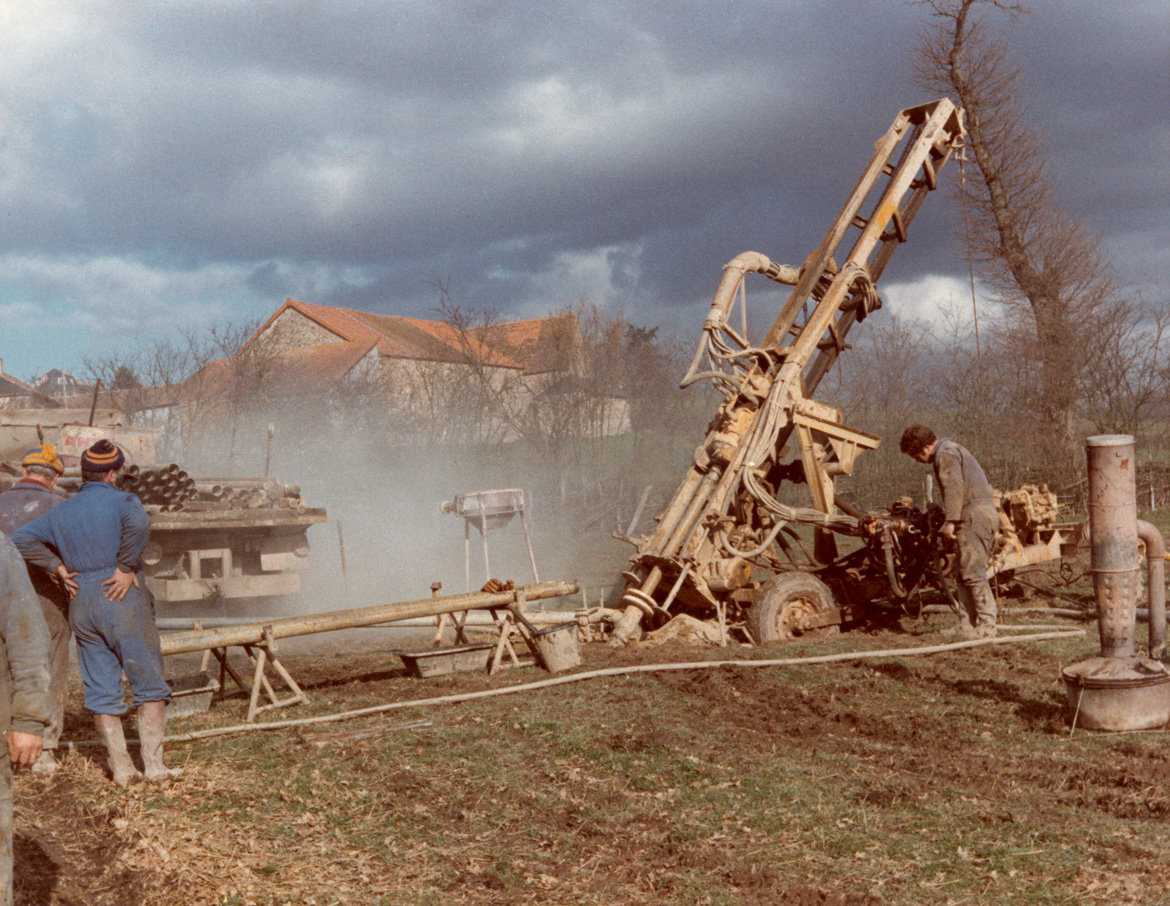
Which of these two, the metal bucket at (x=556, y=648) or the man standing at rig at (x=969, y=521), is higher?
the man standing at rig at (x=969, y=521)

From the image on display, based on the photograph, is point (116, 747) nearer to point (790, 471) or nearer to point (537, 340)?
point (790, 471)

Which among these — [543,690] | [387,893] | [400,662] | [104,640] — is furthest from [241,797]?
[400,662]

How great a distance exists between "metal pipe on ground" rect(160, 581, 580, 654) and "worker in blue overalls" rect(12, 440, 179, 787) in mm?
1222

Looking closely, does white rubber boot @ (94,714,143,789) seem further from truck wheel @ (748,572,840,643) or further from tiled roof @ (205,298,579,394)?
tiled roof @ (205,298,579,394)

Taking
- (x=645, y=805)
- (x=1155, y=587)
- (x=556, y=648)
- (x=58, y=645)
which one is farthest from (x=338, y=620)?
(x=1155, y=587)

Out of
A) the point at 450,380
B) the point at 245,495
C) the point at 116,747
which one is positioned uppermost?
the point at 450,380

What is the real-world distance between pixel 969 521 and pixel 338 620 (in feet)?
16.7

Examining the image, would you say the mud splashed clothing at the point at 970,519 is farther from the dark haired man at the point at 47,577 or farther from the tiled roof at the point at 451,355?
the tiled roof at the point at 451,355

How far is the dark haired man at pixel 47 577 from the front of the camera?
6.36m

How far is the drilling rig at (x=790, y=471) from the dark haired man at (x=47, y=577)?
15.6 feet

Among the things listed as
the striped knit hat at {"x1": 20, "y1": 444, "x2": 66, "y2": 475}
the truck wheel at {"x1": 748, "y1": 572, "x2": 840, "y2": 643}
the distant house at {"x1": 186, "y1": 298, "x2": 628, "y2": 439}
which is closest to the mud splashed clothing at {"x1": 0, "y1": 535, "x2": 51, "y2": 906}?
the striped knit hat at {"x1": 20, "y1": 444, "x2": 66, "y2": 475}

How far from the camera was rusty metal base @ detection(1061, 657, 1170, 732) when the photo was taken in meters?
6.26

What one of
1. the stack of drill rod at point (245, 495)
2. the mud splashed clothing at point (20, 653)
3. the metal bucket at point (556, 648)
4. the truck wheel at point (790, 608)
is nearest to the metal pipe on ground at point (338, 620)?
the metal bucket at point (556, 648)

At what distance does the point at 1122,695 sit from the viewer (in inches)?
247
